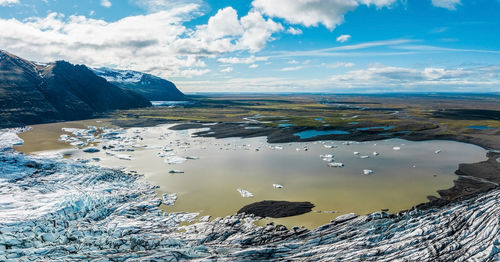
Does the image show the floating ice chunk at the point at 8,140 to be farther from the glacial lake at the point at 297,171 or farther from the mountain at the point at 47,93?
the mountain at the point at 47,93

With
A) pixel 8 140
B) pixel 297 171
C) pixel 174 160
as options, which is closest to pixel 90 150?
pixel 174 160

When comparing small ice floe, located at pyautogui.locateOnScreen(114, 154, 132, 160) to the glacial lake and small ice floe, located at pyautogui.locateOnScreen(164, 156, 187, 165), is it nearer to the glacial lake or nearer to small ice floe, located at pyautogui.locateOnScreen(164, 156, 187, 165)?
the glacial lake

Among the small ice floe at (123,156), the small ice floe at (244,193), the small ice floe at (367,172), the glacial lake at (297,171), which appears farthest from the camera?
the small ice floe at (123,156)

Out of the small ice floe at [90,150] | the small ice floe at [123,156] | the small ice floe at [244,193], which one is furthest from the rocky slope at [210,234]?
the small ice floe at [90,150]

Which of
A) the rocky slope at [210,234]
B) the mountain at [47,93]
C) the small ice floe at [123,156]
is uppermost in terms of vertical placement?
the mountain at [47,93]

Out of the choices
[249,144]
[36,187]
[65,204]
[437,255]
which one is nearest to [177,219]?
[65,204]

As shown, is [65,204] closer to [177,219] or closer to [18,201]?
[18,201]

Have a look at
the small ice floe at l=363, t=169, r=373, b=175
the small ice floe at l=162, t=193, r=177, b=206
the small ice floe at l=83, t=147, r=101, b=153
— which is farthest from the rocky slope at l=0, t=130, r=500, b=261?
the small ice floe at l=83, t=147, r=101, b=153
